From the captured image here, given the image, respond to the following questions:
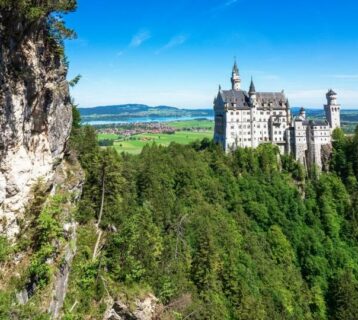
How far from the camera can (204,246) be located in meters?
54.9

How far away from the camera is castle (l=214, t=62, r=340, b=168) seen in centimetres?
10069

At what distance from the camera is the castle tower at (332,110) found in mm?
104688

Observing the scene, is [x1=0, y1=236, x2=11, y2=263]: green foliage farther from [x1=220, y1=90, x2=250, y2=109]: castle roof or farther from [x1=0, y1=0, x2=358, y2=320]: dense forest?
[x1=220, y1=90, x2=250, y2=109]: castle roof

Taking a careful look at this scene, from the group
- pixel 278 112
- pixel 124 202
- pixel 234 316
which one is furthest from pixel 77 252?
pixel 278 112

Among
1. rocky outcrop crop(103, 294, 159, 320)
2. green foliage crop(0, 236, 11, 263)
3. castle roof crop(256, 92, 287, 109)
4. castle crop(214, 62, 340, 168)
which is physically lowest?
rocky outcrop crop(103, 294, 159, 320)

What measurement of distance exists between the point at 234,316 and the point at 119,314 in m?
21.7

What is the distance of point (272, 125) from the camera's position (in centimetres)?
10281

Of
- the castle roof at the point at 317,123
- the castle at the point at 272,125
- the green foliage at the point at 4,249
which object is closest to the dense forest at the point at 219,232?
the castle at the point at 272,125

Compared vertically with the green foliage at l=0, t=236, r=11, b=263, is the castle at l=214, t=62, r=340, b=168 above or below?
above

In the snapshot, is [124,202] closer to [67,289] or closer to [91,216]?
[91,216]

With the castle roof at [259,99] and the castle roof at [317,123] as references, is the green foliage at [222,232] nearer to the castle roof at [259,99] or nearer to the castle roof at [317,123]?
the castle roof at [317,123]

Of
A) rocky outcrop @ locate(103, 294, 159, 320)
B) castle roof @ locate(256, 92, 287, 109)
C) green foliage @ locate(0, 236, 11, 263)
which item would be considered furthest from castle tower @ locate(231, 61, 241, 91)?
green foliage @ locate(0, 236, 11, 263)

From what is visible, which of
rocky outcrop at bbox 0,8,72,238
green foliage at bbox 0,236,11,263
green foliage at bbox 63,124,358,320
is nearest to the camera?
green foliage at bbox 0,236,11,263

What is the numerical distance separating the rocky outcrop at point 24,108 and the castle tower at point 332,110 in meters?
90.5
